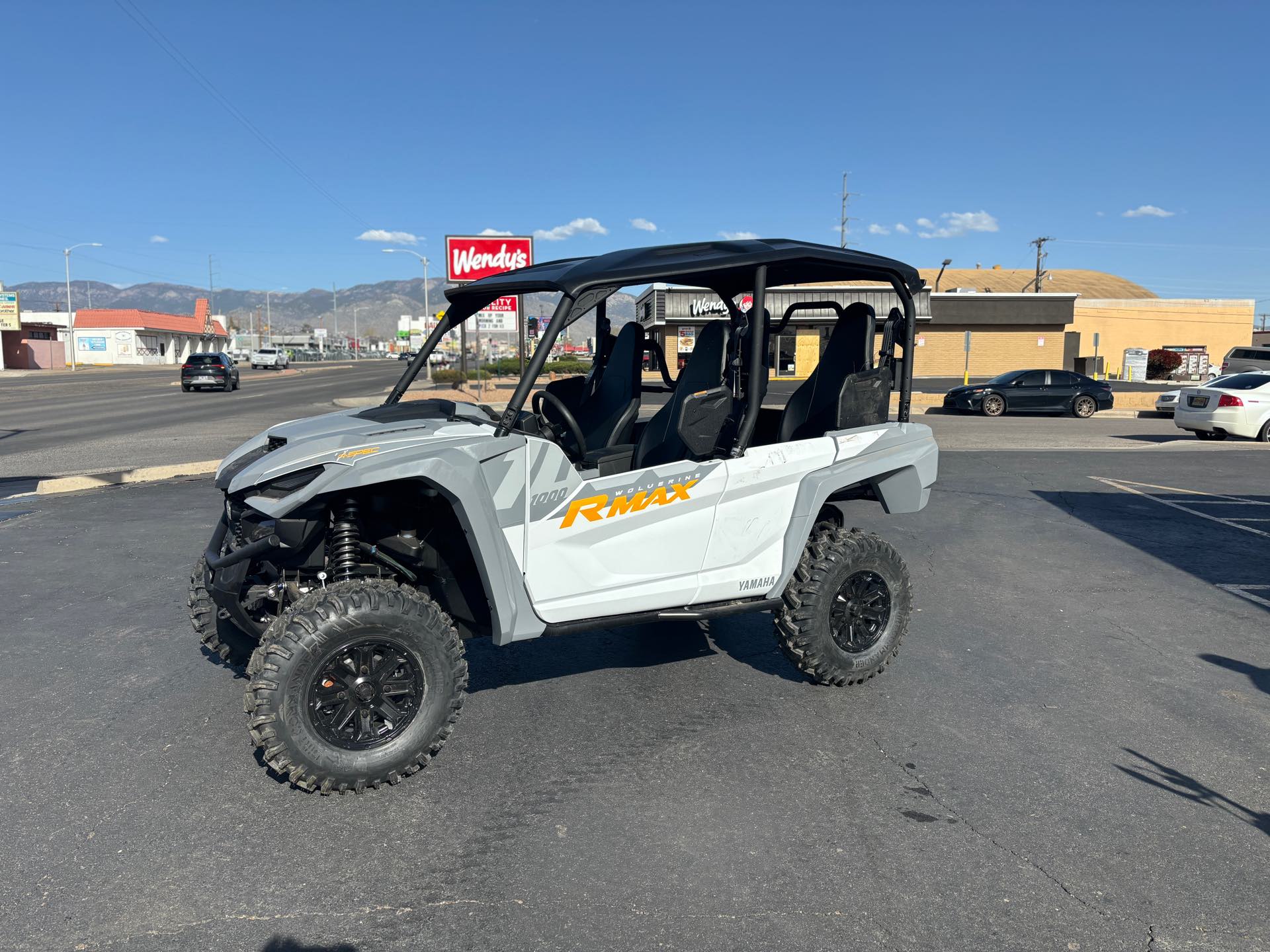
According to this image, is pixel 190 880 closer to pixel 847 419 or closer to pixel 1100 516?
pixel 847 419

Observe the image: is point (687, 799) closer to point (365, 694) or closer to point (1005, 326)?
point (365, 694)

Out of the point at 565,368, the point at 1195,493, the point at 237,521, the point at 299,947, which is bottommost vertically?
the point at 299,947

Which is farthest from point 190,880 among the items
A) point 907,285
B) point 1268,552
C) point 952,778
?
point 1268,552

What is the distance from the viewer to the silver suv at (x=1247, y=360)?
3648 centimetres

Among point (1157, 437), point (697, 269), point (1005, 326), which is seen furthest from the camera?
point (1005, 326)

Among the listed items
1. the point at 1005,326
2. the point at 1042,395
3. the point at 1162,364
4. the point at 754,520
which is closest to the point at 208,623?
the point at 754,520

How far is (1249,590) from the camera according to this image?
7.14 metres

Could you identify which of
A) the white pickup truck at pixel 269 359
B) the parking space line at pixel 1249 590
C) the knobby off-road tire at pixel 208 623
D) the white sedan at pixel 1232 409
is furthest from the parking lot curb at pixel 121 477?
the white pickup truck at pixel 269 359

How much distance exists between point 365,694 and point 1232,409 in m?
19.3

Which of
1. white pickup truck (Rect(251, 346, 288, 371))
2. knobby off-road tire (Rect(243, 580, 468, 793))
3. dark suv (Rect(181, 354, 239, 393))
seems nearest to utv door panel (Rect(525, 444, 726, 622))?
knobby off-road tire (Rect(243, 580, 468, 793))

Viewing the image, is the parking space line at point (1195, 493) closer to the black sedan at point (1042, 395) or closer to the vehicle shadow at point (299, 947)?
the vehicle shadow at point (299, 947)

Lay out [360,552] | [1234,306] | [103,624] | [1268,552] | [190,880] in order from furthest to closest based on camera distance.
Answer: [1234,306] → [1268,552] → [103,624] → [360,552] → [190,880]

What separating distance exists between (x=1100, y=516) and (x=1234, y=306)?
6431cm

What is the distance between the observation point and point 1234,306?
6241 centimetres
